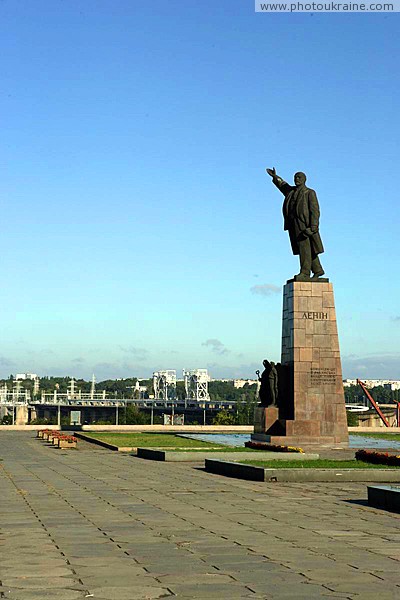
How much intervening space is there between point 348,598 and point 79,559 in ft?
11.1

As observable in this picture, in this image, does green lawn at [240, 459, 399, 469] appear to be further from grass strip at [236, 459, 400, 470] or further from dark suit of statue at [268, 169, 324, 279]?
dark suit of statue at [268, 169, 324, 279]

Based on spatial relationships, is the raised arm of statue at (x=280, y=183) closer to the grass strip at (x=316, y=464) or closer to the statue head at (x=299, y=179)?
the statue head at (x=299, y=179)

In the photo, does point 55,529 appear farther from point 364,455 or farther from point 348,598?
point 364,455

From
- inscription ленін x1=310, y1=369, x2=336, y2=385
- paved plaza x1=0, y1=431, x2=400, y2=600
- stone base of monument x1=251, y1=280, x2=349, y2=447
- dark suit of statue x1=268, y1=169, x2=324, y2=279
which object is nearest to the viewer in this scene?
paved plaza x1=0, y1=431, x2=400, y2=600

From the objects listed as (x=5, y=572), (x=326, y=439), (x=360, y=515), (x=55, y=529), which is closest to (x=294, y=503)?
(x=360, y=515)

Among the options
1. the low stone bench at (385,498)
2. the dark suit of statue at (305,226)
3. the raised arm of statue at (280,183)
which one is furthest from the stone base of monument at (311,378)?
the low stone bench at (385,498)

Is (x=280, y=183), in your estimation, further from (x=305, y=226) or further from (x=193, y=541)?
(x=193, y=541)

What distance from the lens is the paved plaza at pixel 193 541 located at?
9219 millimetres

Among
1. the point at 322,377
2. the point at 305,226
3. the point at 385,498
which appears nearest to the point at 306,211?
the point at 305,226

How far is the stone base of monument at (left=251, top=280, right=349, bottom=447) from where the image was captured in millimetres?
34719

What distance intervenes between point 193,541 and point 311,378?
76.1ft

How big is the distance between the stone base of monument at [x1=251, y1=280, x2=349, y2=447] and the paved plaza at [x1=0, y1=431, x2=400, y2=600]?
12718 mm

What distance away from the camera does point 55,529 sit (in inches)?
524

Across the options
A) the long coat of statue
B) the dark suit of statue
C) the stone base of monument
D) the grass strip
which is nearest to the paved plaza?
the grass strip
